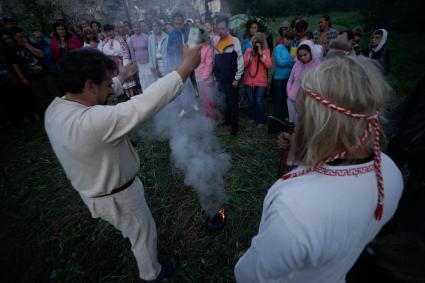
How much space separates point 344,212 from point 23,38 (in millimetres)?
7775

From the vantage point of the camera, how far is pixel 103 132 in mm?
1501

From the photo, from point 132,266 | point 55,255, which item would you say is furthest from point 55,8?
point 132,266

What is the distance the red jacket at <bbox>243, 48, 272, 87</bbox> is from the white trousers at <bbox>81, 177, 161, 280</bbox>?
378cm

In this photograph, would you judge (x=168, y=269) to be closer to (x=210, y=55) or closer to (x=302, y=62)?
(x=302, y=62)

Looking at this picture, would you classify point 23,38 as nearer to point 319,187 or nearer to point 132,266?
point 132,266

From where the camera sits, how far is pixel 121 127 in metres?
1.48

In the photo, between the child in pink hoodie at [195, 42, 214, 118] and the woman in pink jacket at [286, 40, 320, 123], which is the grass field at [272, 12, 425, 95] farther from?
the child in pink hoodie at [195, 42, 214, 118]

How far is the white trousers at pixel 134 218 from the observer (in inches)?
76.5

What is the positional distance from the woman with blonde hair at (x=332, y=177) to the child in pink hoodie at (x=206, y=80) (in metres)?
4.03

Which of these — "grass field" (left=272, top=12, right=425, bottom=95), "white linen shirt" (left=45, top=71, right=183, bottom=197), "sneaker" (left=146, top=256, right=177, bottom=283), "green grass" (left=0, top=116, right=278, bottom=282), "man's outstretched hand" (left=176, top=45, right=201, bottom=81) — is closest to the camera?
"white linen shirt" (left=45, top=71, right=183, bottom=197)

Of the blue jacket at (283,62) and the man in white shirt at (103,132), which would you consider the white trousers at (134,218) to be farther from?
the blue jacket at (283,62)

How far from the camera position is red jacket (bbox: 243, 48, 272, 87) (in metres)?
4.86

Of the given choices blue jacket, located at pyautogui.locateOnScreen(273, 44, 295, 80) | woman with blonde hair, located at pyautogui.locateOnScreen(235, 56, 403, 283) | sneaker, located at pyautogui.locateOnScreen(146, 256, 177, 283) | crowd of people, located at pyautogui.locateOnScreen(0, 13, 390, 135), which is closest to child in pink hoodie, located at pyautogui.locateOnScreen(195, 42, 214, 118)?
crowd of people, located at pyautogui.locateOnScreen(0, 13, 390, 135)

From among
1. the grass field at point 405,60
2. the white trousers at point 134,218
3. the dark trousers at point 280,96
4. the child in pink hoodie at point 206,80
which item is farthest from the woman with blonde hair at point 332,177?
the grass field at point 405,60
